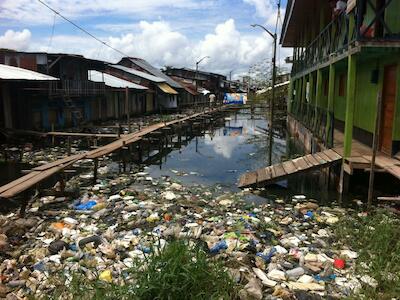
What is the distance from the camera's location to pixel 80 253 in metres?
6.13

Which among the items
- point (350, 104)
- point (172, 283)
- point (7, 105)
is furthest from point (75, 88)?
point (172, 283)

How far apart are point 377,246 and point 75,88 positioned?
21.1 m

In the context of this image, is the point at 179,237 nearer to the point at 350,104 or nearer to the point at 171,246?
the point at 171,246

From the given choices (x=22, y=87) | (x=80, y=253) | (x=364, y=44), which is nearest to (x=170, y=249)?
(x=80, y=253)

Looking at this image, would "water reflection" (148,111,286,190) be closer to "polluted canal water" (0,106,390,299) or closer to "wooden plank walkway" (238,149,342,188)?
"wooden plank walkway" (238,149,342,188)

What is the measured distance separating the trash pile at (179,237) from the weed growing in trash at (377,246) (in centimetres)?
17

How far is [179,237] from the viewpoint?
6.54m

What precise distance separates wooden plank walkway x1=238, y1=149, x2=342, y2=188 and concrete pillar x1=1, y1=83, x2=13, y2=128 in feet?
43.7

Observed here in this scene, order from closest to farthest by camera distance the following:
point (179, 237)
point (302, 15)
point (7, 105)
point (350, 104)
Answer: point (179, 237), point (350, 104), point (7, 105), point (302, 15)

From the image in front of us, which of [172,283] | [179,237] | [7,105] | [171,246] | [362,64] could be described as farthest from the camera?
[7,105]

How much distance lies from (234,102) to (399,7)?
56.0 metres

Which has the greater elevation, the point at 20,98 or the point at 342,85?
the point at 342,85

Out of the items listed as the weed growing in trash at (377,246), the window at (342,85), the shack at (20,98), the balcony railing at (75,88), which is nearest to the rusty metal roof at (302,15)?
the window at (342,85)

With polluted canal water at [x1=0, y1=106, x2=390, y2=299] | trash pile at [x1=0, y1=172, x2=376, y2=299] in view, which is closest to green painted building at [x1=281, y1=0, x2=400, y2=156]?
polluted canal water at [x1=0, y1=106, x2=390, y2=299]
